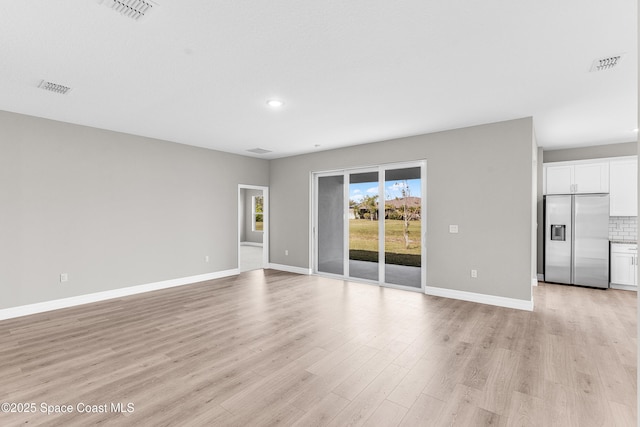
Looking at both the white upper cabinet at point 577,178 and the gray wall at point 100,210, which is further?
the white upper cabinet at point 577,178

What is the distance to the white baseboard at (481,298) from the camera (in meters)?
4.27

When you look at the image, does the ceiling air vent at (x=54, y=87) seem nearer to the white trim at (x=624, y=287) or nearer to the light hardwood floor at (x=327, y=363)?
the light hardwood floor at (x=327, y=363)

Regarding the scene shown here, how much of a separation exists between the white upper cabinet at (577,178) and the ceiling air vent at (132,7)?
721 centimetres

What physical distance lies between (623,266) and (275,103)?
677 centimetres

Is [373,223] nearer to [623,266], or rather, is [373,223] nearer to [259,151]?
[259,151]

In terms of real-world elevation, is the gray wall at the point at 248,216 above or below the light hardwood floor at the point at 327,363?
above

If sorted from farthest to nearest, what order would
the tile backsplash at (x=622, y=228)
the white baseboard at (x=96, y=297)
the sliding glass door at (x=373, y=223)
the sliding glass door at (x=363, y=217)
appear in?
the sliding glass door at (x=363, y=217) < the tile backsplash at (x=622, y=228) < the sliding glass door at (x=373, y=223) < the white baseboard at (x=96, y=297)

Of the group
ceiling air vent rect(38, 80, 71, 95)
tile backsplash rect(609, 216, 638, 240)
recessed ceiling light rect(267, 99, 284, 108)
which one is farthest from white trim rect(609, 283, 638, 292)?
ceiling air vent rect(38, 80, 71, 95)

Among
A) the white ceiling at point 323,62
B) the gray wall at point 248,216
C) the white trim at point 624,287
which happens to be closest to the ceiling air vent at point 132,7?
the white ceiling at point 323,62

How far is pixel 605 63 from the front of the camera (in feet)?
8.91

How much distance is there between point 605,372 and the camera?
2.59 m

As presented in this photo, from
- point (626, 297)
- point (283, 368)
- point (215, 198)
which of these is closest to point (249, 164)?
point (215, 198)

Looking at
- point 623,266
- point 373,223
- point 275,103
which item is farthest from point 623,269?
point 275,103

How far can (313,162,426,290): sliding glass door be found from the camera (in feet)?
17.8
